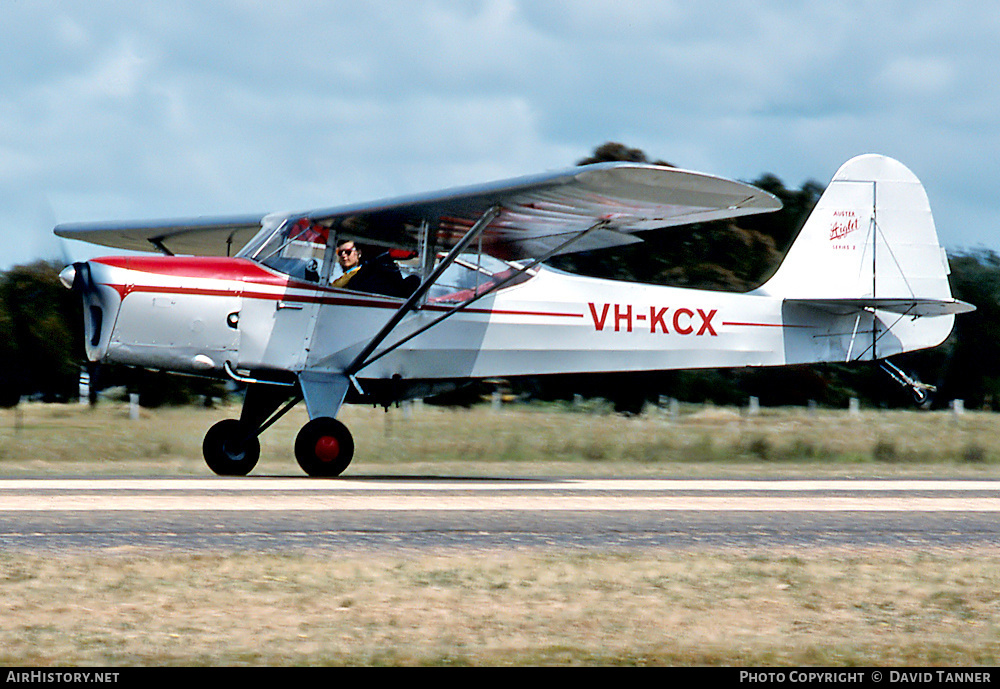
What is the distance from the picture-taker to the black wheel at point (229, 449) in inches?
499

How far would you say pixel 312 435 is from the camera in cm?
1180

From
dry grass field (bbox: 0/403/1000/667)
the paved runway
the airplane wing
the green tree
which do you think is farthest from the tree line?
dry grass field (bbox: 0/403/1000/667)

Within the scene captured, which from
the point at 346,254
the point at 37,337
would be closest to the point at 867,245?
the point at 346,254

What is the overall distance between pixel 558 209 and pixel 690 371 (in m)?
19.1

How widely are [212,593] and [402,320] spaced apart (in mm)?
7202

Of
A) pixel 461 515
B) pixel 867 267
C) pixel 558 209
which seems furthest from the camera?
pixel 867 267

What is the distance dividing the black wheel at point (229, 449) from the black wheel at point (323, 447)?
1109 mm

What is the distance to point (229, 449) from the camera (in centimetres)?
1272

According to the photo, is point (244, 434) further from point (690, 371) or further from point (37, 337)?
point (690, 371)

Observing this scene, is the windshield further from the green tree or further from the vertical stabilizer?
the green tree

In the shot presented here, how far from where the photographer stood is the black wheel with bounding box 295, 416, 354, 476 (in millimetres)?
11836

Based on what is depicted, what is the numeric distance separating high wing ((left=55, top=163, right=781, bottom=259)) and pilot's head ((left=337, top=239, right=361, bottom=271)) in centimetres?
12

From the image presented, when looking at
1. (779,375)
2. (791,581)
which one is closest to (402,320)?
(791,581)

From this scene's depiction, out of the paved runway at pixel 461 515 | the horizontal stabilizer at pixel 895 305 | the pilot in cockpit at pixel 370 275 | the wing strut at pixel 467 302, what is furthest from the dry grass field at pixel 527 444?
the paved runway at pixel 461 515
